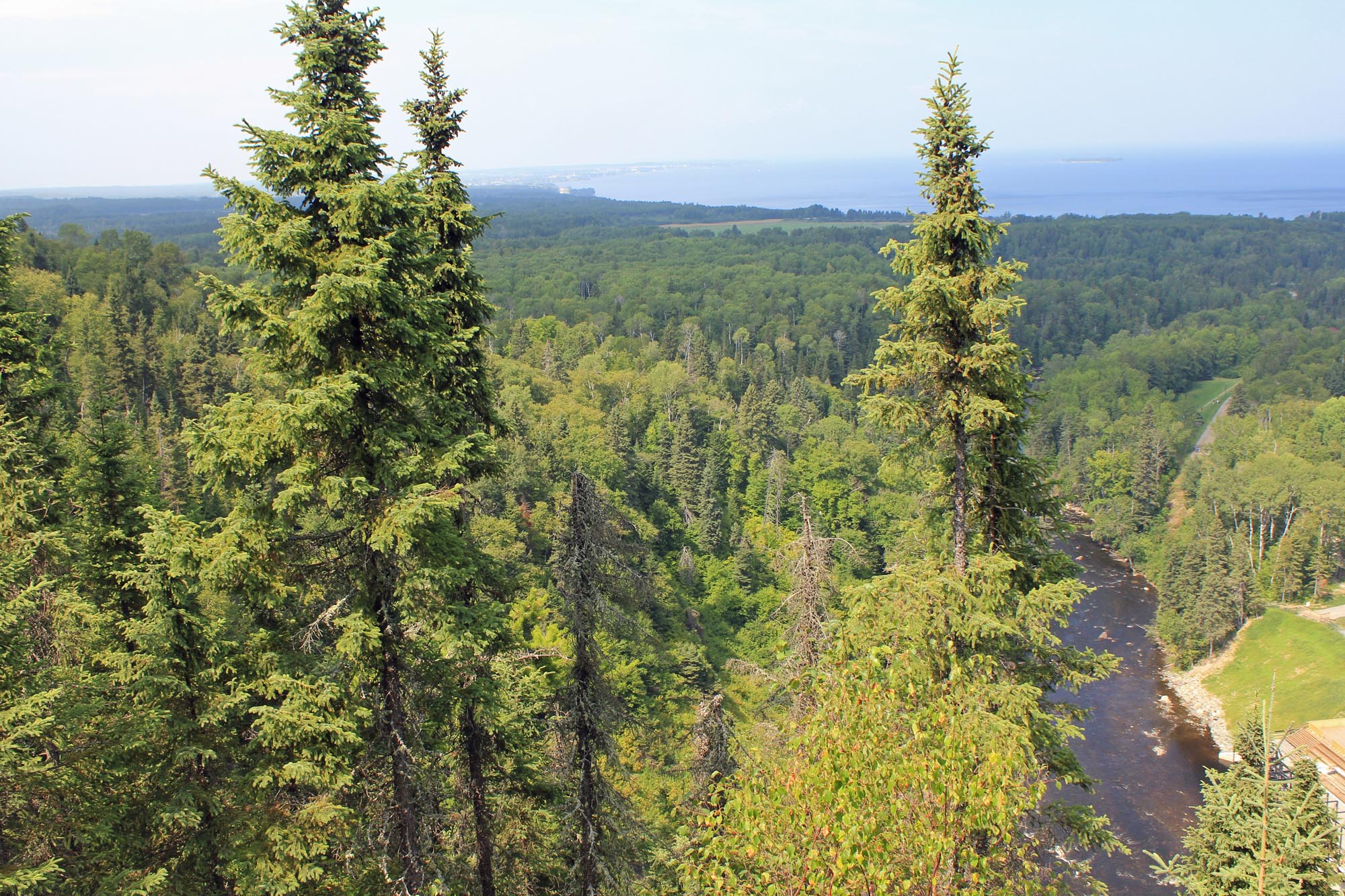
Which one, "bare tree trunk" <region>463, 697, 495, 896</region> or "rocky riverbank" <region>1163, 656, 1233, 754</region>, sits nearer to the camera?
"bare tree trunk" <region>463, 697, 495, 896</region>

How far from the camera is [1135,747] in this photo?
44719mm

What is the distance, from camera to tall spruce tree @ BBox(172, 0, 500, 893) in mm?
8734

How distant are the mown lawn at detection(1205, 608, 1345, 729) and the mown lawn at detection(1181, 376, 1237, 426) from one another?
71.2 metres

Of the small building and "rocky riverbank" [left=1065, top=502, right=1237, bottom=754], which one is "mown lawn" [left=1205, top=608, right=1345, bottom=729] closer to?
"rocky riverbank" [left=1065, top=502, right=1237, bottom=754]

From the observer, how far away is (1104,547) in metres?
81.2

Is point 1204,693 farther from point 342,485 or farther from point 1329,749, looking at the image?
point 342,485

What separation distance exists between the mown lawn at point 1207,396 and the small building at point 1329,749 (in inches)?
3660

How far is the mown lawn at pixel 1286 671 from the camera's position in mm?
47469

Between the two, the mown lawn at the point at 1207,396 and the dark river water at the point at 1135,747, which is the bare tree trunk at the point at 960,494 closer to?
the dark river water at the point at 1135,747

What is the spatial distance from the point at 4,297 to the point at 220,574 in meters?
9.28

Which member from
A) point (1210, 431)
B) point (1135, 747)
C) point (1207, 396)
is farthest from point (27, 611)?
point (1207, 396)

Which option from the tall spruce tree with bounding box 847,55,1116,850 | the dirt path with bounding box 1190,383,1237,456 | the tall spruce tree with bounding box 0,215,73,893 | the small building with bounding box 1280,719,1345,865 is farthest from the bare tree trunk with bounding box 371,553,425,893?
the dirt path with bounding box 1190,383,1237,456

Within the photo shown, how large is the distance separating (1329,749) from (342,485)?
42.4 metres

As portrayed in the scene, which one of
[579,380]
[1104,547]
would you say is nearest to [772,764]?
[579,380]
